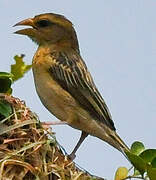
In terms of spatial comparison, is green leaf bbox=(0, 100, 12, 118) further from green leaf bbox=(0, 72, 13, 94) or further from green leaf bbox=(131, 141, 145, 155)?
green leaf bbox=(131, 141, 145, 155)

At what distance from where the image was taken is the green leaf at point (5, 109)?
3705mm

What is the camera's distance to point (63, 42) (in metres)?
5.43

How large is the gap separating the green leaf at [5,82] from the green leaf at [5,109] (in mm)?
123

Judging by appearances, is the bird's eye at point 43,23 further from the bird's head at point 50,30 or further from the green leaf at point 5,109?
the green leaf at point 5,109

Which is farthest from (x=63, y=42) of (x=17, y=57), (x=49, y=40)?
(x=17, y=57)

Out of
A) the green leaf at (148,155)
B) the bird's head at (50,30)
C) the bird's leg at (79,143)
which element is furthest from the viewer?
the bird's head at (50,30)

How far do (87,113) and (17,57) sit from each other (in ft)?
3.10

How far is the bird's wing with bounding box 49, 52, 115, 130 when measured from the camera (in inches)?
187

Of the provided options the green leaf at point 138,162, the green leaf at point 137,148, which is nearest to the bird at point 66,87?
the green leaf at point 137,148

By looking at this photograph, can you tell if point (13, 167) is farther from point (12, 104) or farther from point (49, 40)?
point (49, 40)

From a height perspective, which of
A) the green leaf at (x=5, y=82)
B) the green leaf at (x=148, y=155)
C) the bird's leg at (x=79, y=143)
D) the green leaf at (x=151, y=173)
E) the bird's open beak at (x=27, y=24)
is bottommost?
the bird's leg at (x=79, y=143)

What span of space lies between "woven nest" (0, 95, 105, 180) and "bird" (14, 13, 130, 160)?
68cm

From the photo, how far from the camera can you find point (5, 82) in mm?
3863

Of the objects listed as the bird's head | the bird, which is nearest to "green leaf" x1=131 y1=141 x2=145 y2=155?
the bird
